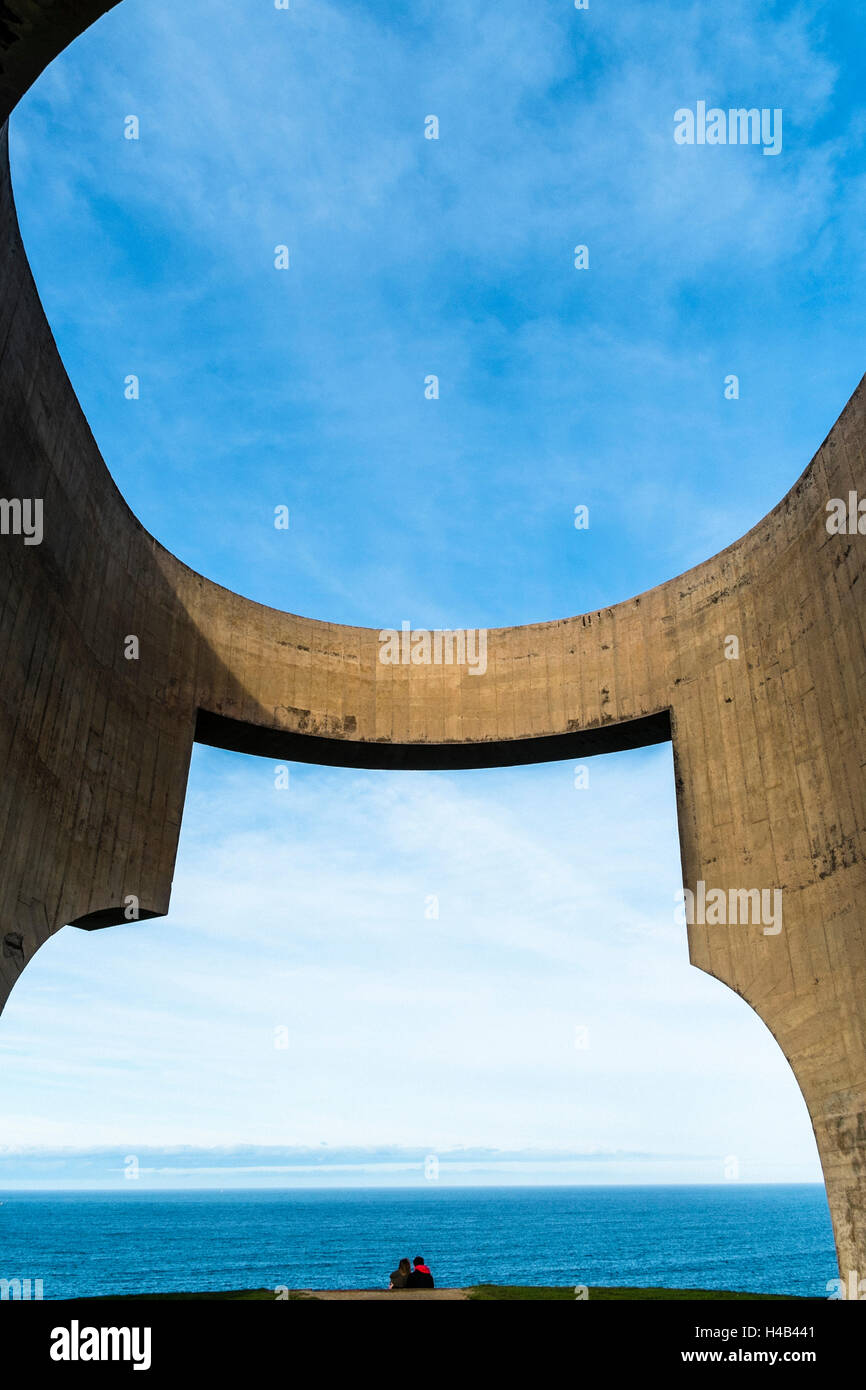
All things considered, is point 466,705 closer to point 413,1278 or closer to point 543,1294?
point 413,1278

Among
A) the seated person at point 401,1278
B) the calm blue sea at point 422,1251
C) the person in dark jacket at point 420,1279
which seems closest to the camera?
the person in dark jacket at point 420,1279

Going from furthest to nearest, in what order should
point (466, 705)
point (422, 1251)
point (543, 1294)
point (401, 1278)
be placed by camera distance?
point (422, 1251) < point (466, 705) < point (543, 1294) < point (401, 1278)

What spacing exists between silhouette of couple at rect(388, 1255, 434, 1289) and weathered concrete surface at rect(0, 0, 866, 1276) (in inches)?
194

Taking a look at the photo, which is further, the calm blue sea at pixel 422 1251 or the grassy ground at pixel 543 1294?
the calm blue sea at pixel 422 1251

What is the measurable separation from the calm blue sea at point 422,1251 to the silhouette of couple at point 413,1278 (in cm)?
3257

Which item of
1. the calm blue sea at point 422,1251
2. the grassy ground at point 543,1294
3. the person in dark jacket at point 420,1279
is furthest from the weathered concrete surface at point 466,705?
the calm blue sea at point 422,1251

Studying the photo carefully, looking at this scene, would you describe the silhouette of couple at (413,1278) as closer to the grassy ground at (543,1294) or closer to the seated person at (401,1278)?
the seated person at (401,1278)

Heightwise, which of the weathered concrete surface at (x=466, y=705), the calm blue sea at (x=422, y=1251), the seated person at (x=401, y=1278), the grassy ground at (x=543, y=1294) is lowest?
the calm blue sea at (x=422, y=1251)

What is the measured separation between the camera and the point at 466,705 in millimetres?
16125

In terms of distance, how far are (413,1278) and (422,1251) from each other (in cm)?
6806

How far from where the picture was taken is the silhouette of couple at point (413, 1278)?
1134cm

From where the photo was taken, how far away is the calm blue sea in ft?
165

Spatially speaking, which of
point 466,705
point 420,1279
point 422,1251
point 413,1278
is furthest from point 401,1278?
point 422,1251
